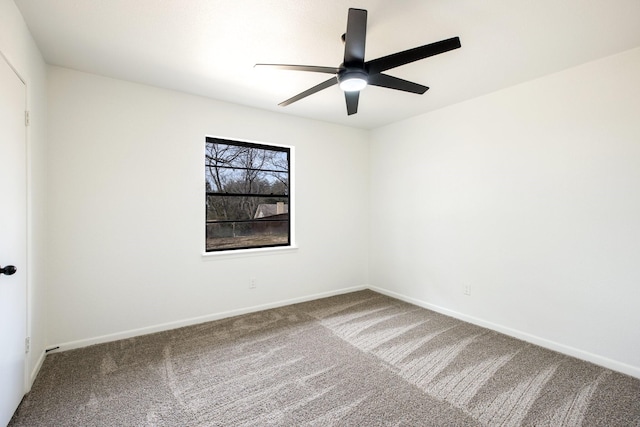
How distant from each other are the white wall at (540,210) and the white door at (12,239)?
3.72 meters

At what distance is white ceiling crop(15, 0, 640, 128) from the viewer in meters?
1.80

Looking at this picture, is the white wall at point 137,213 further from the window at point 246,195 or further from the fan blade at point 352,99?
the fan blade at point 352,99

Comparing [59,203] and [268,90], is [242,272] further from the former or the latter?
[268,90]

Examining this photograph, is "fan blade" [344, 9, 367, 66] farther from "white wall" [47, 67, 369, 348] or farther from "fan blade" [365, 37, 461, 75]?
"white wall" [47, 67, 369, 348]

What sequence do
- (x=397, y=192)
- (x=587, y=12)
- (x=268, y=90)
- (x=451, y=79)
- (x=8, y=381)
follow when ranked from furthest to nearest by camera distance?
(x=397, y=192) < (x=268, y=90) < (x=451, y=79) < (x=587, y=12) < (x=8, y=381)

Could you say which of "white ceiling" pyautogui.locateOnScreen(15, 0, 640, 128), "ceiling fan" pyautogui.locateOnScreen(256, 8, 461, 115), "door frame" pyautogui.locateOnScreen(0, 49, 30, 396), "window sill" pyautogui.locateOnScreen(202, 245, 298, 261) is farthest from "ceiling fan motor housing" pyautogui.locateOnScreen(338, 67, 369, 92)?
"window sill" pyautogui.locateOnScreen(202, 245, 298, 261)

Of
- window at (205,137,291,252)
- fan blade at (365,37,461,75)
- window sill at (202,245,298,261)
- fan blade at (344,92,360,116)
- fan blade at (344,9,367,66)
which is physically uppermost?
fan blade at (344,9,367,66)

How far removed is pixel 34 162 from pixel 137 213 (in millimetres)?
855

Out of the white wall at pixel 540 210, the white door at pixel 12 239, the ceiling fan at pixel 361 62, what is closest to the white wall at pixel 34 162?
the white door at pixel 12 239

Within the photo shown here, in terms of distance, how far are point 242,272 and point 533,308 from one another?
300 centimetres

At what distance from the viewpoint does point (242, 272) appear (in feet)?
11.5

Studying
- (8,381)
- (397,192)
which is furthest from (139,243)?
(397,192)

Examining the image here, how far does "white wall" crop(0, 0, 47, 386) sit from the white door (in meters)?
0.11

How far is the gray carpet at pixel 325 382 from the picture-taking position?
180 centimetres
